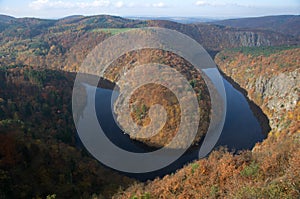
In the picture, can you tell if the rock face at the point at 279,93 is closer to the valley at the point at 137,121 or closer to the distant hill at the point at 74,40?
the valley at the point at 137,121

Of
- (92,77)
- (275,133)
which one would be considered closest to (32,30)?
(92,77)

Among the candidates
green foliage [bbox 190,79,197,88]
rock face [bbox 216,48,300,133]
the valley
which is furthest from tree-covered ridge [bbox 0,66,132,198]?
rock face [bbox 216,48,300,133]

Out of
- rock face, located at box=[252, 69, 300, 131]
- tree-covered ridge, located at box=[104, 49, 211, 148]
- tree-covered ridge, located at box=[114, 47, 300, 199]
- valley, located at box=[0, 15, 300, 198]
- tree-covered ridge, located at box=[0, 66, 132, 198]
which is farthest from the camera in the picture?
rock face, located at box=[252, 69, 300, 131]

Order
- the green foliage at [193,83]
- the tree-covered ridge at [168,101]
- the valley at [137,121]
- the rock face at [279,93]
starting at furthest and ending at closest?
the green foliage at [193,83] < the rock face at [279,93] < the tree-covered ridge at [168,101] < the valley at [137,121]

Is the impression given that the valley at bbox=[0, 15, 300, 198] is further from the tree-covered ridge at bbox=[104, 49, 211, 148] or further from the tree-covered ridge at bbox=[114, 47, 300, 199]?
the tree-covered ridge at bbox=[104, 49, 211, 148]

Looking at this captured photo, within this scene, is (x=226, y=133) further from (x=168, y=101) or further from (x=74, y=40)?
(x=74, y=40)

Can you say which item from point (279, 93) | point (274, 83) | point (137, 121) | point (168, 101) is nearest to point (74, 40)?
point (137, 121)

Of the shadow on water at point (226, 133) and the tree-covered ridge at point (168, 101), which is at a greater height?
the tree-covered ridge at point (168, 101)

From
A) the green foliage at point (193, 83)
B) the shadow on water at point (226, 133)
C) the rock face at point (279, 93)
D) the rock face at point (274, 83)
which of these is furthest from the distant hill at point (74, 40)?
the rock face at point (279, 93)

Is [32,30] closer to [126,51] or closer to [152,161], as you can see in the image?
[126,51]

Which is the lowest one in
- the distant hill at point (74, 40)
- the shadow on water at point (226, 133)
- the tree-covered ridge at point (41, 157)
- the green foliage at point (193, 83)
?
the shadow on water at point (226, 133)
